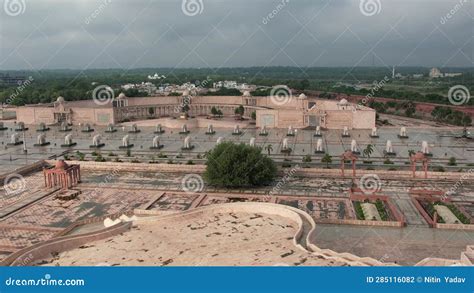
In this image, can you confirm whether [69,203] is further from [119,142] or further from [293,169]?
[119,142]

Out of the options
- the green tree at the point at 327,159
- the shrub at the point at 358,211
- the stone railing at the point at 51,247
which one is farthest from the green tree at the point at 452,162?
the stone railing at the point at 51,247

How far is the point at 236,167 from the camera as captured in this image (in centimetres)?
1953

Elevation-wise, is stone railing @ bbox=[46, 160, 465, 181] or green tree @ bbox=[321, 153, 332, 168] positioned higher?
green tree @ bbox=[321, 153, 332, 168]

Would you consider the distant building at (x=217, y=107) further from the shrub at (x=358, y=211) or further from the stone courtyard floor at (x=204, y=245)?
the stone courtyard floor at (x=204, y=245)

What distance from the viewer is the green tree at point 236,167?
19.5m

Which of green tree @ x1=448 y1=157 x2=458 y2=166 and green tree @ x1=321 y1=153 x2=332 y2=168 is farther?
green tree @ x1=448 y1=157 x2=458 y2=166

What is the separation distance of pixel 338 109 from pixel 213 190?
20.9 metres

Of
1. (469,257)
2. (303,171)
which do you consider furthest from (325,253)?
(303,171)

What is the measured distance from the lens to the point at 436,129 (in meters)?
35.8

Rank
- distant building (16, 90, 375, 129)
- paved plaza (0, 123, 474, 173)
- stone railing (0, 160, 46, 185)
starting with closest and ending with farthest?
stone railing (0, 160, 46, 185) → paved plaza (0, 123, 474, 173) → distant building (16, 90, 375, 129)

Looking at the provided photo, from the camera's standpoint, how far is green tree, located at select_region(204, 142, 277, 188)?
1953 cm

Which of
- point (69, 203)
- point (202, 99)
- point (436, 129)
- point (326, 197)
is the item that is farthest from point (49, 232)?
point (202, 99)

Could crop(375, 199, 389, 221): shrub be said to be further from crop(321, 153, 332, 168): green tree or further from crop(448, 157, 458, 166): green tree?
crop(448, 157, 458, 166): green tree

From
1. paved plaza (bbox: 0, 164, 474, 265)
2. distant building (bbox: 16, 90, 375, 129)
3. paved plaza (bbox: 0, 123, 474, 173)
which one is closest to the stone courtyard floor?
paved plaza (bbox: 0, 164, 474, 265)
